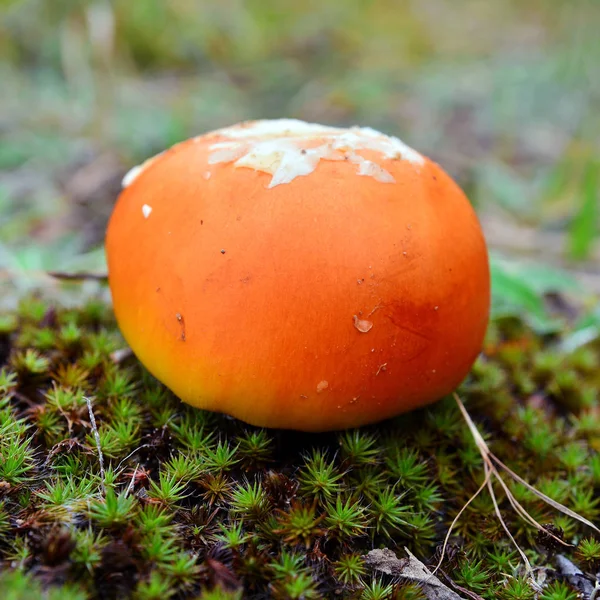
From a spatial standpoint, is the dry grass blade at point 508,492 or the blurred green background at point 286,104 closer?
the dry grass blade at point 508,492

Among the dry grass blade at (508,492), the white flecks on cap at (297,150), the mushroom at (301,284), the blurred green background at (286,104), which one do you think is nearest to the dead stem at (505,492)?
the dry grass blade at (508,492)

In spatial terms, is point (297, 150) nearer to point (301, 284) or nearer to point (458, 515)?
point (301, 284)

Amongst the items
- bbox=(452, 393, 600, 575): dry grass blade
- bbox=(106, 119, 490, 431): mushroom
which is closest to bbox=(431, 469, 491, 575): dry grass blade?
bbox=(452, 393, 600, 575): dry grass blade

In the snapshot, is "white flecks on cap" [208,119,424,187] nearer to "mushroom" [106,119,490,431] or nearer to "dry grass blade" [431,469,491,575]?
"mushroom" [106,119,490,431]

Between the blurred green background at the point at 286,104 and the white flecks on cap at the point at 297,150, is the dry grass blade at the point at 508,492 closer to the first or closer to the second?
the white flecks on cap at the point at 297,150

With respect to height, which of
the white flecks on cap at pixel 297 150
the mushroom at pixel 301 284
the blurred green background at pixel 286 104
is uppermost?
the white flecks on cap at pixel 297 150

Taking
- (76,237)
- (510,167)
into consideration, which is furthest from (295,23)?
(76,237)

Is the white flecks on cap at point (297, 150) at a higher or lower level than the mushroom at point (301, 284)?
higher

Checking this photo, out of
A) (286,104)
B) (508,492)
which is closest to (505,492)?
(508,492)
